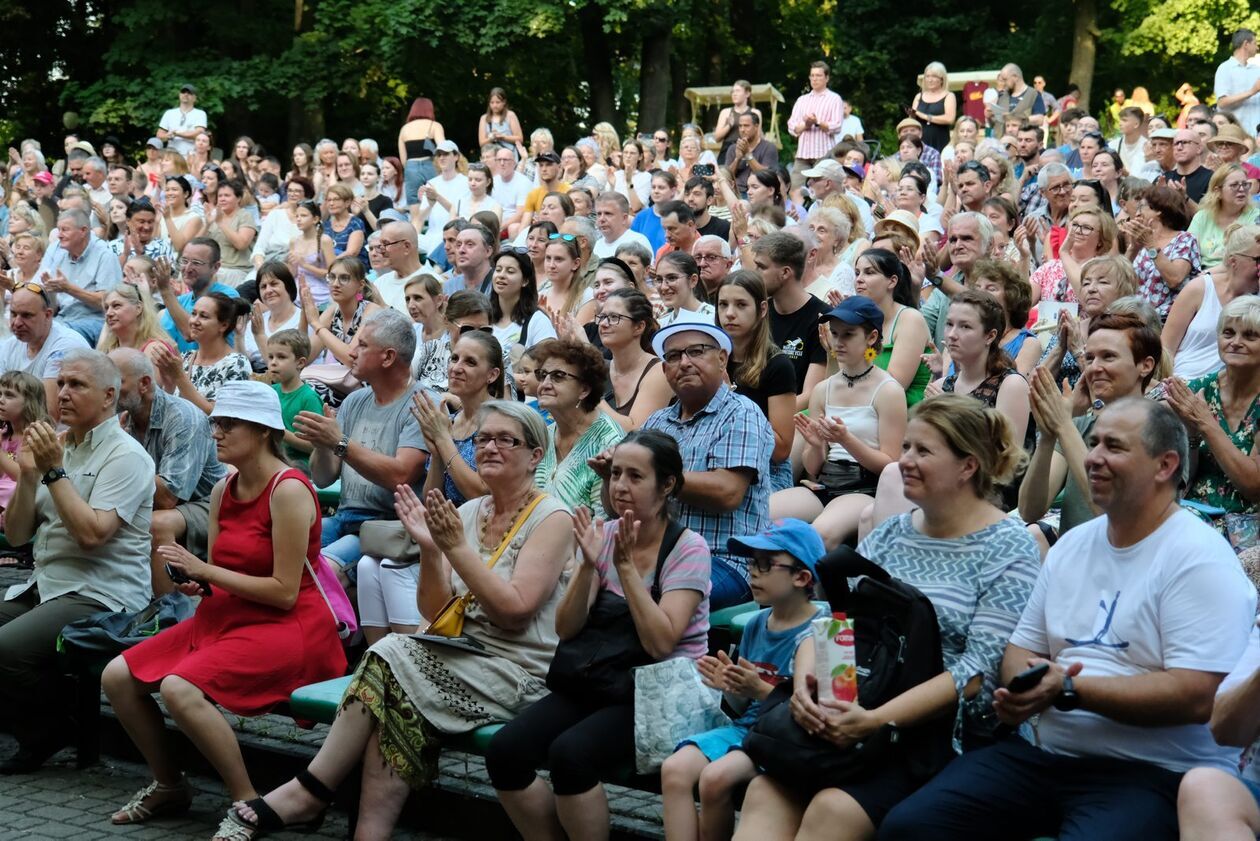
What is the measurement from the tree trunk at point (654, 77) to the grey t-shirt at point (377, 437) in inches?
785

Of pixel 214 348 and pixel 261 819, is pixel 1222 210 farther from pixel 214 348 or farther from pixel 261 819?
pixel 261 819

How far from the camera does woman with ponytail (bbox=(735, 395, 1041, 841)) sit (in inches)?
161

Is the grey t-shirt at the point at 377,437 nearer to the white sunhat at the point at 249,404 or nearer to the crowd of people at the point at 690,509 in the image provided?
the crowd of people at the point at 690,509

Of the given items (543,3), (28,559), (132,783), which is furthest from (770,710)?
(543,3)

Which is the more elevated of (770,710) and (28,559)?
(770,710)

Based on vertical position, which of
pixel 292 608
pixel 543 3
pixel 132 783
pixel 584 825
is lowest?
pixel 132 783

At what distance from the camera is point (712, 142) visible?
2162 cm

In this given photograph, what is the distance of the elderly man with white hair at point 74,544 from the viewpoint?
6191 millimetres

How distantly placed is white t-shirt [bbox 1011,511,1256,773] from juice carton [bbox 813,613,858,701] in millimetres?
455

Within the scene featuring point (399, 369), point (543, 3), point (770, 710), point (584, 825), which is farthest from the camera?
point (543, 3)

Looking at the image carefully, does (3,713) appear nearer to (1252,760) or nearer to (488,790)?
(488,790)

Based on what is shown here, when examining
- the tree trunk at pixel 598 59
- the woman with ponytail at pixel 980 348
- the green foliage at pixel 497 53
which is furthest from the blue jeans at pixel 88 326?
the tree trunk at pixel 598 59

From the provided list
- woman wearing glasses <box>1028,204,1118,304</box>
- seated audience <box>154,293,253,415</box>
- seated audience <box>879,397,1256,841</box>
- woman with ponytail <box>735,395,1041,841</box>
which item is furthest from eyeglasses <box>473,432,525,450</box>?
woman wearing glasses <box>1028,204,1118,304</box>

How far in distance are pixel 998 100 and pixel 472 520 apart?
15.0 meters
